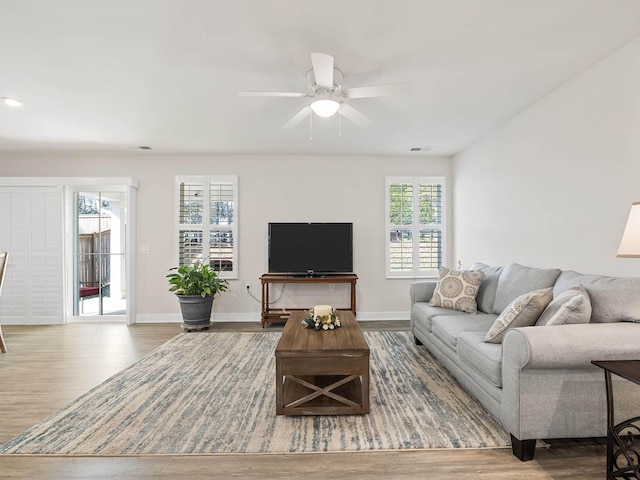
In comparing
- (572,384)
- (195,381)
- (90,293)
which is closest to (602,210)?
(572,384)

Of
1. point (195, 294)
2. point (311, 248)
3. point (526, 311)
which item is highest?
point (311, 248)

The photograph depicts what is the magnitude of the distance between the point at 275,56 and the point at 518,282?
277 cm

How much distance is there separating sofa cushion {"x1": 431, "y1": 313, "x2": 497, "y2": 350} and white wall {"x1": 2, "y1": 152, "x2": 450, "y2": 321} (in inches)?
84.1

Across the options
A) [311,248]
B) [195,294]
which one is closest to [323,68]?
[311,248]

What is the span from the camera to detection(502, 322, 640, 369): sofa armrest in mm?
1734

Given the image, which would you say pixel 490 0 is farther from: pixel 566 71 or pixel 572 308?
pixel 572 308

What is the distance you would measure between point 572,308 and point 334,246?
332 centimetres

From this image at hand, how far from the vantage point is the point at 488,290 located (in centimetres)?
345

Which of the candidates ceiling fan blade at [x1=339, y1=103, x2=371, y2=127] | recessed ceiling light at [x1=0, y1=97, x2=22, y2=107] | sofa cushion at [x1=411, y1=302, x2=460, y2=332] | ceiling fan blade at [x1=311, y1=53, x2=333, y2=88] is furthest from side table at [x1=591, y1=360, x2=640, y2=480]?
recessed ceiling light at [x1=0, y1=97, x2=22, y2=107]

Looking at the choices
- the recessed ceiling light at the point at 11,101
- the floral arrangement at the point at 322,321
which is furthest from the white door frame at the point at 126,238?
the floral arrangement at the point at 322,321

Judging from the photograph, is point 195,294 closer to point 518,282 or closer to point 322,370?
point 322,370

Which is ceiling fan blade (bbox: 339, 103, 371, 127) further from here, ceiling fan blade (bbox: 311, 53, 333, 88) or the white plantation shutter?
the white plantation shutter

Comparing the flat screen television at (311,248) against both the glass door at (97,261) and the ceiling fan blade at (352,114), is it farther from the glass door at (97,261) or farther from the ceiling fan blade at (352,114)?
the glass door at (97,261)

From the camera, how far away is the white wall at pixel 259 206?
5.20 meters
